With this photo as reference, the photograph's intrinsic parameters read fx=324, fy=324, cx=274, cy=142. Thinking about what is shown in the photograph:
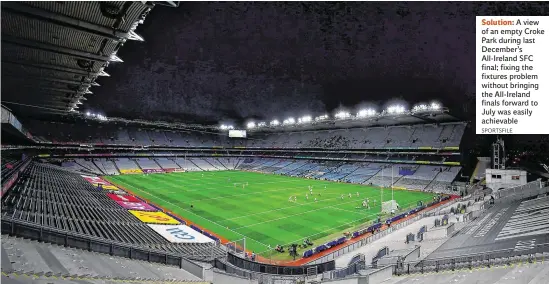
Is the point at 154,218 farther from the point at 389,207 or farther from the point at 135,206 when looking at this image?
the point at 389,207

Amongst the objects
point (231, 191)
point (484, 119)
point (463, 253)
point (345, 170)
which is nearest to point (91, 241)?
point (484, 119)

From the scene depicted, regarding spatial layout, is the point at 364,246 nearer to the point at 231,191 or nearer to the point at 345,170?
the point at 231,191

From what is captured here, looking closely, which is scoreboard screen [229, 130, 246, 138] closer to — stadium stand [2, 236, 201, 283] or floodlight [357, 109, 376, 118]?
floodlight [357, 109, 376, 118]

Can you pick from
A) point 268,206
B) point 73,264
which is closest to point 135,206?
point 268,206

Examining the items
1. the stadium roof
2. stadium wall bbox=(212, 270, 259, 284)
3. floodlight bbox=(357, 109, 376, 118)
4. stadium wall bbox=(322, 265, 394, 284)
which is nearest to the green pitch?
stadium wall bbox=(212, 270, 259, 284)

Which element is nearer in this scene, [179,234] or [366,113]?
[179,234]

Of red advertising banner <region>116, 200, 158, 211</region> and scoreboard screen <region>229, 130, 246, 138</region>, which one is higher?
scoreboard screen <region>229, 130, 246, 138</region>
